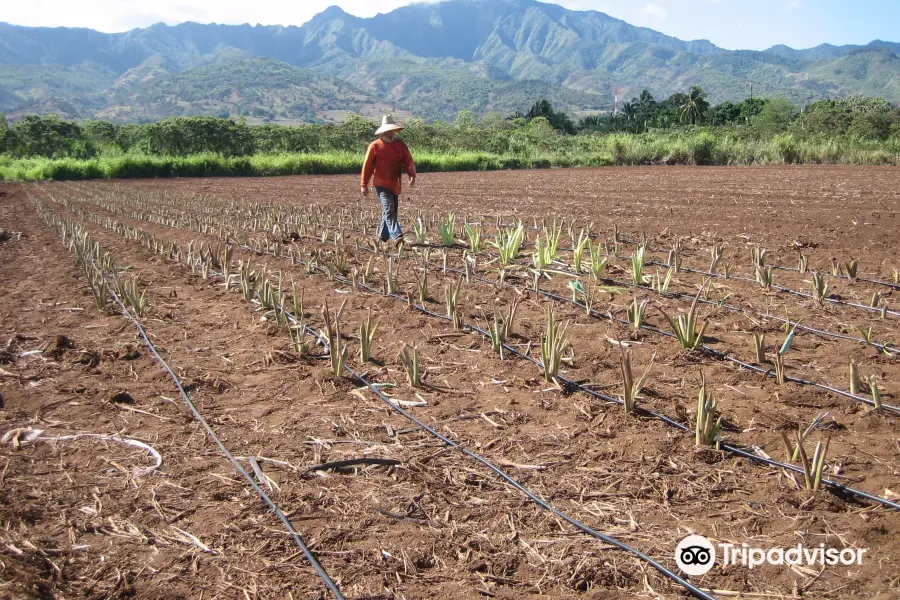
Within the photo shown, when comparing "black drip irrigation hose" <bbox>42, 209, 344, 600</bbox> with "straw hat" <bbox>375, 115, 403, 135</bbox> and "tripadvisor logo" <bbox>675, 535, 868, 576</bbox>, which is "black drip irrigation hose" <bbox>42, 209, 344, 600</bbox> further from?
"straw hat" <bbox>375, 115, 403, 135</bbox>

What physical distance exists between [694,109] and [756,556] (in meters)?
71.1

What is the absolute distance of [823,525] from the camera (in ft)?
7.28

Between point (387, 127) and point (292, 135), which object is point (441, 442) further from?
point (292, 135)

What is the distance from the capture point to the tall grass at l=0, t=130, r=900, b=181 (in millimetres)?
25391

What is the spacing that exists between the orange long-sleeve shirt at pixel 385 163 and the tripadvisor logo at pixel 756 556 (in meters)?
5.82

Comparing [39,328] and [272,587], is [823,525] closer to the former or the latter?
[272,587]

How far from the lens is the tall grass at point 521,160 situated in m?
25.4

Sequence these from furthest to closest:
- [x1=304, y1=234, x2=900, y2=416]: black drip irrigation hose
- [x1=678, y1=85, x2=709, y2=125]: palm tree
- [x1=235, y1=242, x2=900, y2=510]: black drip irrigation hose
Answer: [x1=678, y1=85, x2=709, y2=125]: palm tree
[x1=304, y1=234, x2=900, y2=416]: black drip irrigation hose
[x1=235, y1=242, x2=900, y2=510]: black drip irrigation hose

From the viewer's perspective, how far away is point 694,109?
218ft

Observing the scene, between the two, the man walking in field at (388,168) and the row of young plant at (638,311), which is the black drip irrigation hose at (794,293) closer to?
the row of young plant at (638,311)

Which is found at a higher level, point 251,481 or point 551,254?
point 551,254

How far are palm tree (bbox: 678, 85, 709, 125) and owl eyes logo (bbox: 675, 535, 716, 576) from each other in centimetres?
7011

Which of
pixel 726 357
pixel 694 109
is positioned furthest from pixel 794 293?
pixel 694 109

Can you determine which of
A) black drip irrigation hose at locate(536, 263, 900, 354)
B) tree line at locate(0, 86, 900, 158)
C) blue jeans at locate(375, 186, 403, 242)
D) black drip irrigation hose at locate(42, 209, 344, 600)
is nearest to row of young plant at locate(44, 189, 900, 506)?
black drip irrigation hose at locate(536, 263, 900, 354)
